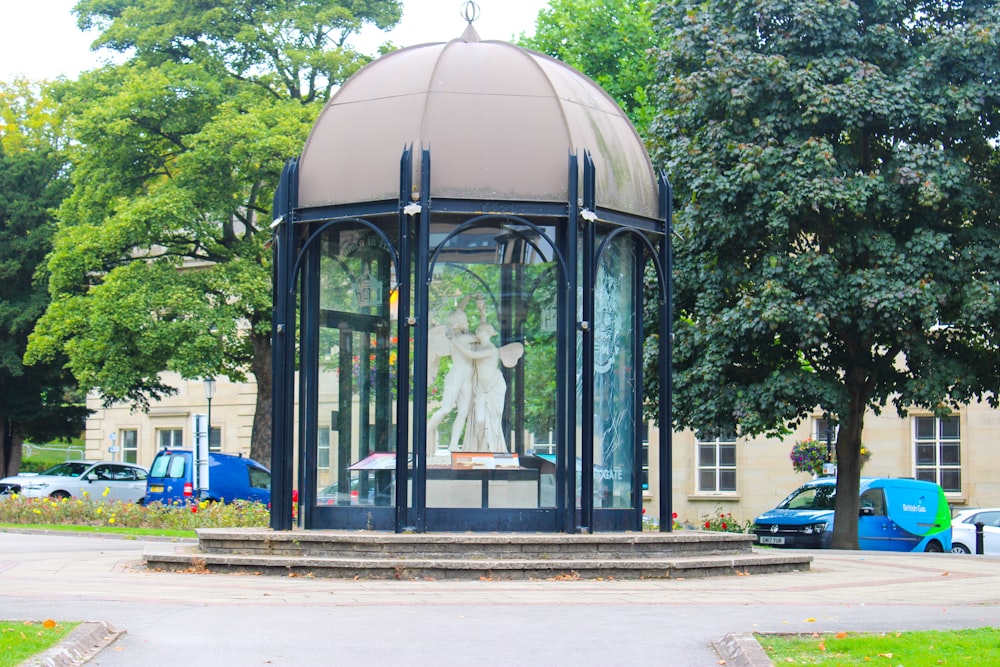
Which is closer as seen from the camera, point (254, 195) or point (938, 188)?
point (938, 188)

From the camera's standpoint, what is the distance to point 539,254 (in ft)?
52.6

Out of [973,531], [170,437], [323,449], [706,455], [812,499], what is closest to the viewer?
[323,449]

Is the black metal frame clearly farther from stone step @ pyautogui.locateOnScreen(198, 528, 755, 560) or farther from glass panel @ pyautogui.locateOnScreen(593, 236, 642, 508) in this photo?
stone step @ pyautogui.locateOnScreen(198, 528, 755, 560)

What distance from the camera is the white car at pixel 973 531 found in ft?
98.2

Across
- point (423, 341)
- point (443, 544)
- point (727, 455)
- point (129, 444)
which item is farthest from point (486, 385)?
point (129, 444)

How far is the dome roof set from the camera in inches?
602

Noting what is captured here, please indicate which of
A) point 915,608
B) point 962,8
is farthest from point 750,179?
point 915,608

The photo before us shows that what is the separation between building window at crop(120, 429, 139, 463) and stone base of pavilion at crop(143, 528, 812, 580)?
4076cm

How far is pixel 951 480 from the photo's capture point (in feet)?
123

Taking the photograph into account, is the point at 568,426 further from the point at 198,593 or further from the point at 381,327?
the point at 198,593

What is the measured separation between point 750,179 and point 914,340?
373 centimetres

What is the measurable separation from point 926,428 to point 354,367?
25.6 meters

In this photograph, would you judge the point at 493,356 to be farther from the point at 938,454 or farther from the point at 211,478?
the point at 938,454

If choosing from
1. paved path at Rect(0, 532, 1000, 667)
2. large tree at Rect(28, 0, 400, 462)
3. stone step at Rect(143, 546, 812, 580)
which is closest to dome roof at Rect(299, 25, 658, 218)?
stone step at Rect(143, 546, 812, 580)
